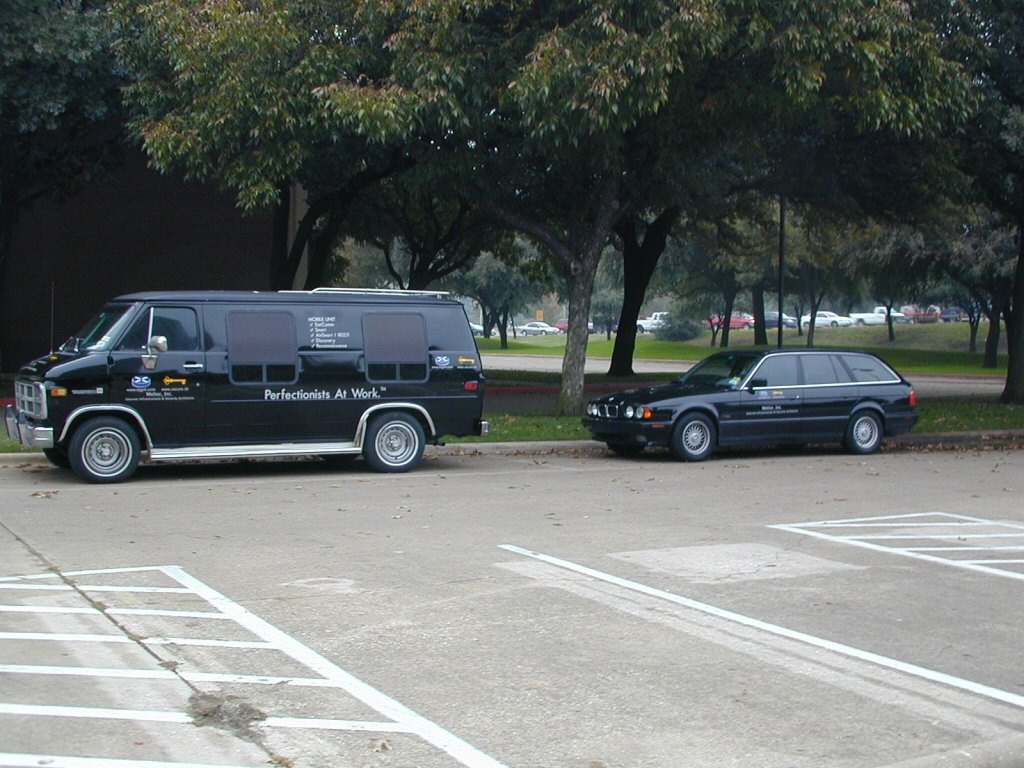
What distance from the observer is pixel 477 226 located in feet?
117

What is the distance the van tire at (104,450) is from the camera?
13.6 meters

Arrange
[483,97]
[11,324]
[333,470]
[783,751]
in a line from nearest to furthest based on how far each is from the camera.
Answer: [783,751], [333,470], [483,97], [11,324]

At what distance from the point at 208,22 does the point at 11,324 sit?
16.4 m

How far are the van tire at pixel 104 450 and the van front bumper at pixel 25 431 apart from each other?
0.94 ft

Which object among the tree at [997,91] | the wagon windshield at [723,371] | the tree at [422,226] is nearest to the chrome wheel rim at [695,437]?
the wagon windshield at [723,371]

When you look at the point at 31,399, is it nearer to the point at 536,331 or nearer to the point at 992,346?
the point at 992,346

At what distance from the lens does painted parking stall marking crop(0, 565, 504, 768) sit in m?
5.52

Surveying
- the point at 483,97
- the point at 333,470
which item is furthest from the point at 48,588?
the point at 483,97

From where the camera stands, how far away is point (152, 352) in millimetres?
13836

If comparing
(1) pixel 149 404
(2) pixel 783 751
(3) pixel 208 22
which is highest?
(3) pixel 208 22

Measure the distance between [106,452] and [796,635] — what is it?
29.5 ft

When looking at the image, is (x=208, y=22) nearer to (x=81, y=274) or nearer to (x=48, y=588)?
(x=48, y=588)

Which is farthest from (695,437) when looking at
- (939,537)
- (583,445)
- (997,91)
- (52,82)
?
(52,82)

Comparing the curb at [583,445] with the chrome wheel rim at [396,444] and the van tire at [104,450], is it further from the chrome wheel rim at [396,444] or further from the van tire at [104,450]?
the van tire at [104,450]
